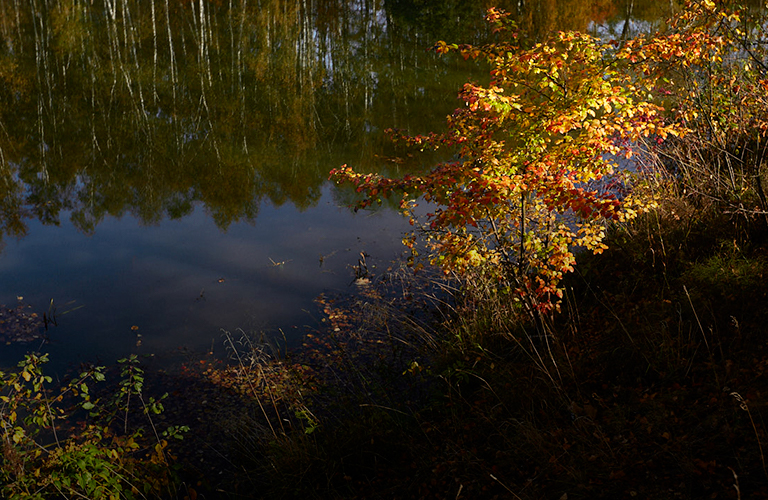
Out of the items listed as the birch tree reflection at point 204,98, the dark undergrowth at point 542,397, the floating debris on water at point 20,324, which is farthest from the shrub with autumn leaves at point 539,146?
the birch tree reflection at point 204,98

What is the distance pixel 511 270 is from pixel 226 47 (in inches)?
935

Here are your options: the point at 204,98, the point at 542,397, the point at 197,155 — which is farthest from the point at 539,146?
the point at 204,98

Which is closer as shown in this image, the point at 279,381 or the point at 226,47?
the point at 279,381

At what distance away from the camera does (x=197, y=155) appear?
48.1 ft

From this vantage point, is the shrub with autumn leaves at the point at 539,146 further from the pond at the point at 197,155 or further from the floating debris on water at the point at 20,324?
the floating debris on water at the point at 20,324

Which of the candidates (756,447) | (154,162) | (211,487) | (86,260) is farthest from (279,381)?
(154,162)

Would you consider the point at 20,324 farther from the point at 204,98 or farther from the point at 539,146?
the point at 204,98

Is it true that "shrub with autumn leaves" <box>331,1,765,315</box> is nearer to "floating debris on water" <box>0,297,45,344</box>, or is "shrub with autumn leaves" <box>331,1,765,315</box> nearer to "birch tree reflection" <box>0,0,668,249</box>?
"floating debris on water" <box>0,297,45,344</box>

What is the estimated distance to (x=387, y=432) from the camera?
4.74m

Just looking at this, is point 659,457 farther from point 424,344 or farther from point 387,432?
point 424,344

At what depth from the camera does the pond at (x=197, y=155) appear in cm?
777

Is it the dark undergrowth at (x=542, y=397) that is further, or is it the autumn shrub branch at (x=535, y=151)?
the autumn shrub branch at (x=535, y=151)

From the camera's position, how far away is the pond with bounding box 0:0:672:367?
25.5 feet

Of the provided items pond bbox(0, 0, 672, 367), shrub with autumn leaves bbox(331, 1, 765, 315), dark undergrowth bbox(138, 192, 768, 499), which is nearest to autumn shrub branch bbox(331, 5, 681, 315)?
shrub with autumn leaves bbox(331, 1, 765, 315)
